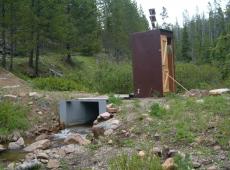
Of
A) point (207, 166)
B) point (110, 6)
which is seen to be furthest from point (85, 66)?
point (207, 166)

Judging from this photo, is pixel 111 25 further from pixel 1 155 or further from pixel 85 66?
pixel 1 155

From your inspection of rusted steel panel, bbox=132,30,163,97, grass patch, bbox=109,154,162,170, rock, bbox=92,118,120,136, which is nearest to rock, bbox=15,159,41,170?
grass patch, bbox=109,154,162,170

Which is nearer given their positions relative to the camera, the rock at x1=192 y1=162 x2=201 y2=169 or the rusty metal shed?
the rock at x1=192 y1=162 x2=201 y2=169

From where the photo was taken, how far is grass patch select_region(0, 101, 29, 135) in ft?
38.0

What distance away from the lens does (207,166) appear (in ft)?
18.8

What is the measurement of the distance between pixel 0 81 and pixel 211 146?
13.7m

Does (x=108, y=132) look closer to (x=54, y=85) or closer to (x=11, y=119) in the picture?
(x=11, y=119)

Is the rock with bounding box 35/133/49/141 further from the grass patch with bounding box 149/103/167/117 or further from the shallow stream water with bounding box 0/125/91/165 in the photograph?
the grass patch with bounding box 149/103/167/117

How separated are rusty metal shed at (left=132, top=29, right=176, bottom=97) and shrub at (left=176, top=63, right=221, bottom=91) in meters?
3.40

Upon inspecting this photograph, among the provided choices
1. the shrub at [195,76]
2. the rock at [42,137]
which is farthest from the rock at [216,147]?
the shrub at [195,76]

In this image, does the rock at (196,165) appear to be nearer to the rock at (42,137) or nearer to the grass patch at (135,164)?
the grass patch at (135,164)

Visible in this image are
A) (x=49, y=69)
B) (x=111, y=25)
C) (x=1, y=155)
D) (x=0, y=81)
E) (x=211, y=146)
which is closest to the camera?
(x=211, y=146)

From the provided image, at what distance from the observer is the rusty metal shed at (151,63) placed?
12703 millimetres

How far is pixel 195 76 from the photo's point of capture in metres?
17.4
